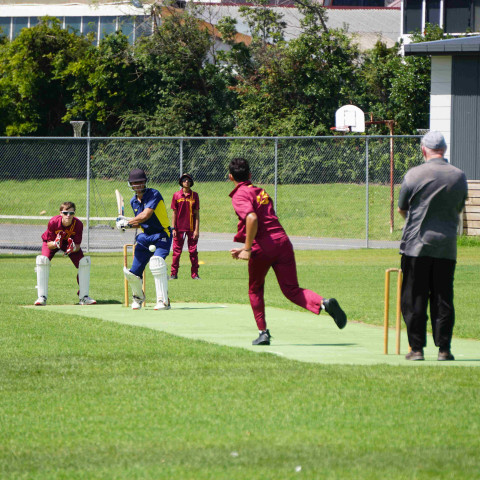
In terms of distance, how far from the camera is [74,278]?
668 inches

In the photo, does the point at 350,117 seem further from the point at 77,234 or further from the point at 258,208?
the point at 258,208

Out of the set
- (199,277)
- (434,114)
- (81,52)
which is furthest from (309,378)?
(81,52)

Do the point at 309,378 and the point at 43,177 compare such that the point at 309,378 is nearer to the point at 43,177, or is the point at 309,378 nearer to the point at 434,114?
Answer: the point at 434,114

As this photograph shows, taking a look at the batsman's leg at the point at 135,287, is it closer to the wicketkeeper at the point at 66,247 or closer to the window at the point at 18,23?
the wicketkeeper at the point at 66,247

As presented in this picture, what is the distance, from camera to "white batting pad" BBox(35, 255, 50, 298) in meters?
12.8

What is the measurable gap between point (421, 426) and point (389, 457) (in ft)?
2.36

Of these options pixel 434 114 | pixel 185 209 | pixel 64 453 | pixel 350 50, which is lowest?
pixel 64 453

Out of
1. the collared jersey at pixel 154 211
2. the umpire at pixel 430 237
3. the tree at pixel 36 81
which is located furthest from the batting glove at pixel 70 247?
the tree at pixel 36 81

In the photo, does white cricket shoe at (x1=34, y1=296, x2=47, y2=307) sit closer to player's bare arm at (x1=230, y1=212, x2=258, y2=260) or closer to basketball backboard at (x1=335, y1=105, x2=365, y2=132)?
player's bare arm at (x1=230, y1=212, x2=258, y2=260)

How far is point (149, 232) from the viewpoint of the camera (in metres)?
12.0

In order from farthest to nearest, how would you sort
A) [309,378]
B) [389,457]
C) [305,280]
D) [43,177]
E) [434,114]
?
[43,177], [434,114], [305,280], [309,378], [389,457]

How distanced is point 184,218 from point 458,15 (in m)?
36.4

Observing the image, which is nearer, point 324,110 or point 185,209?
point 185,209

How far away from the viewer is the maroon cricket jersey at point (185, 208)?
57.7ft
